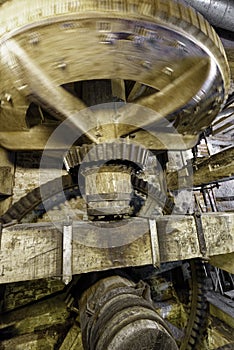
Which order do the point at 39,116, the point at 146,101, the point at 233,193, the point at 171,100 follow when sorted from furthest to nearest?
the point at 233,193 → the point at 39,116 → the point at 146,101 → the point at 171,100

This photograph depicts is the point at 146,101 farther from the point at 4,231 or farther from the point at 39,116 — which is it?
the point at 4,231

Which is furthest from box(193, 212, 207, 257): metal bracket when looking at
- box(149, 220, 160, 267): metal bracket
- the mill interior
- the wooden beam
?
the wooden beam

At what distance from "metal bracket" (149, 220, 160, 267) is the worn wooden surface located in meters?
0.01

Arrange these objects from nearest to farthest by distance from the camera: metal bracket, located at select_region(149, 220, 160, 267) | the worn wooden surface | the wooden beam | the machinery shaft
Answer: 1. the machinery shaft
2. the worn wooden surface
3. metal bracket, located at select_region(149, 220, 160, 267)
4. the wooden beam

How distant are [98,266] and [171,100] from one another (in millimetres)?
857

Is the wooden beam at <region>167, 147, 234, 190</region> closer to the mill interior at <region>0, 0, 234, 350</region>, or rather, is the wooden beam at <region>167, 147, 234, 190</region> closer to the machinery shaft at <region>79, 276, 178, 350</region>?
the mill interior at <region>0, 0, 234, 350</region>

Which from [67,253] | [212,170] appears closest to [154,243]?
[67,253]

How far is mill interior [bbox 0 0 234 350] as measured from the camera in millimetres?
515

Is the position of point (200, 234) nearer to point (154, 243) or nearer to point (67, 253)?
point (154, 243)

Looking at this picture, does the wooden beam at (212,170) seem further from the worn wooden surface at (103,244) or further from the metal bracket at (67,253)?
the metal bracket at (67,253)

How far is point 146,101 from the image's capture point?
1128mm

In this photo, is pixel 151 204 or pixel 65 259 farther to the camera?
pixel 151 204

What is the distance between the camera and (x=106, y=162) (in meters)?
0.83

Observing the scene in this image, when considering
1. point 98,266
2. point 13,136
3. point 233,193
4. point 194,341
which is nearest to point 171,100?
point 98,266
